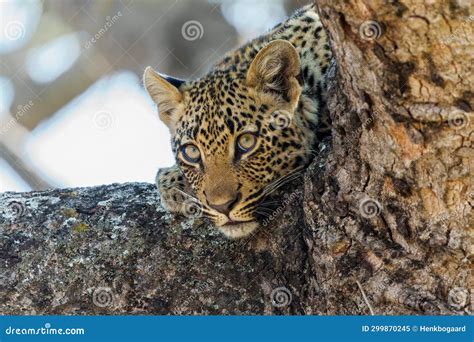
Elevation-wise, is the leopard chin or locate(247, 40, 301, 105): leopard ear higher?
locate(247, 40, 301, 105): leopard ear

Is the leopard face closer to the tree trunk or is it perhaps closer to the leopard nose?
the leopard nose

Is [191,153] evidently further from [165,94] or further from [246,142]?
[165,94]

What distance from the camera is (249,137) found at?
226 inches

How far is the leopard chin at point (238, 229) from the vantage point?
5.27m

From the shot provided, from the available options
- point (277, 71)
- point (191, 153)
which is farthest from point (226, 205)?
point (277, 71)

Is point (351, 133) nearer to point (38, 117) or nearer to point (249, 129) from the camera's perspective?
point (249, 129)

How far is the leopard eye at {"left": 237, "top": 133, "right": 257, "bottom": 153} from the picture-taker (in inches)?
225

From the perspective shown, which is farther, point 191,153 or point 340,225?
point 191,153

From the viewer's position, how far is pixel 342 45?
3756mm

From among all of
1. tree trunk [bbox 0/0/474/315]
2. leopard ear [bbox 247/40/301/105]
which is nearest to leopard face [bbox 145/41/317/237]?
leopard ear [bbox 247/40/301/105]

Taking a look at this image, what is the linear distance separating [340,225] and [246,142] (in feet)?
4.89

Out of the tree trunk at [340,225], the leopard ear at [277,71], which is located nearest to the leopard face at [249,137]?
the leopard ear at [277,71]

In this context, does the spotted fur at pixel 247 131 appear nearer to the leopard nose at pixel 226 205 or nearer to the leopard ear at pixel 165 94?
the leopard nose at pixel 226 205

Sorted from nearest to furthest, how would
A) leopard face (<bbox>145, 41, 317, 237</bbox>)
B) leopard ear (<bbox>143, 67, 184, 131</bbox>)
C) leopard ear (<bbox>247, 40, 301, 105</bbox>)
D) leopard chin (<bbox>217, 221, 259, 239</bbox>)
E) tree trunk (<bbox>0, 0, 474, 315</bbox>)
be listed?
tree trunk (<bbox>0, 0, 474, 315</bbox>), leopard chin (<bbox>217, 221, 259, 239</bbox>), leopard face (<bbox>145, 41, 317, 237</bbox>), leopard ear (<bbox>247, 40, 301, 105</bbox>), leopard ear (<bbox>143, 67, 184, 131</bbox>)
